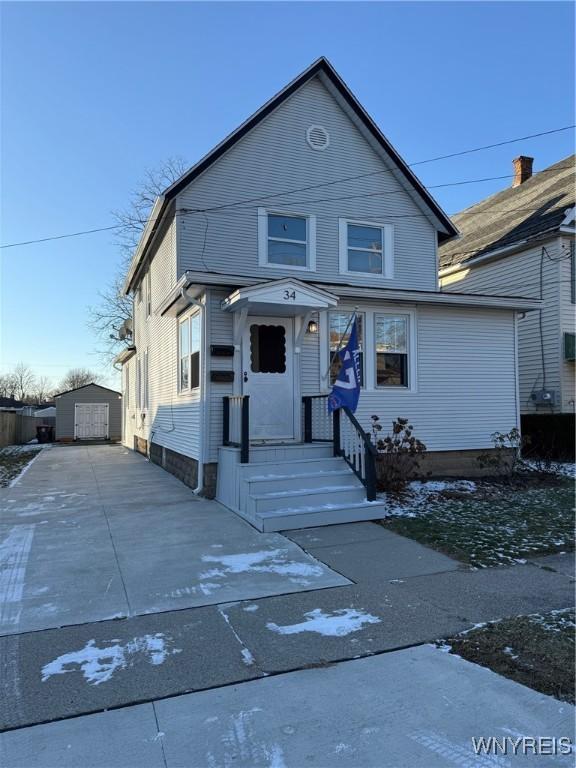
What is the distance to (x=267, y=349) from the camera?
9406 millimetres

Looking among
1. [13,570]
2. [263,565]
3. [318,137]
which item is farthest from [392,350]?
[13,570]

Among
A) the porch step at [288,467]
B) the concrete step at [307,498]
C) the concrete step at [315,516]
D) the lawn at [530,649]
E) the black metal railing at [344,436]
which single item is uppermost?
the black metal railing at [344,436]

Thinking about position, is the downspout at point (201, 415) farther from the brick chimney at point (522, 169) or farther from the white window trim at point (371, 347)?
the brick chimney at point (522, 169)

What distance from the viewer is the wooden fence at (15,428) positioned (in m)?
21.5

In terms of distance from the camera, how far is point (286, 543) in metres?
6.21

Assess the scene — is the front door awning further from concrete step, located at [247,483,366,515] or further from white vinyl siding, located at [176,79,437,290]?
concrete step, located at [247,483,366,515]

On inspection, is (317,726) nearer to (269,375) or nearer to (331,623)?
(331,623)

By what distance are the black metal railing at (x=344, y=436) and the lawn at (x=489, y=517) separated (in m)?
0.72

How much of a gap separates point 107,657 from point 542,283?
1448cm

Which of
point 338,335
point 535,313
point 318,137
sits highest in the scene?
point 318,137

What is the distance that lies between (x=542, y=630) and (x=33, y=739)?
3.25 m

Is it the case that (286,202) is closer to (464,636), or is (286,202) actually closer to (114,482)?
(114,482)

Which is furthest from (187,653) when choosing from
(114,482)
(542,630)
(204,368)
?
(114,482)

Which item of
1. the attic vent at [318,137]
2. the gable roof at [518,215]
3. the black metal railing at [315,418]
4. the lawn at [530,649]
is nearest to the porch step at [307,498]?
the black metal railing at [315,418]
